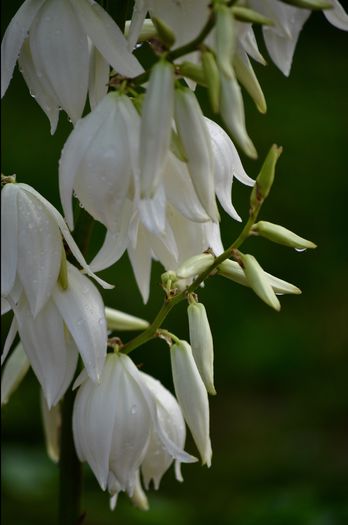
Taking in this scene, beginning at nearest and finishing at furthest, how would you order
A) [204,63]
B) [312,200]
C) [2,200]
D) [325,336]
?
[204,63]
[2,200]
[325,336]
[312,200]

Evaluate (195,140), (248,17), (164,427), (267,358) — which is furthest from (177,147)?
(267,358)

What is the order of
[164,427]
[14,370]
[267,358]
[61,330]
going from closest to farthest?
[61,330]
[164,427]
[14,370]
[267,358]

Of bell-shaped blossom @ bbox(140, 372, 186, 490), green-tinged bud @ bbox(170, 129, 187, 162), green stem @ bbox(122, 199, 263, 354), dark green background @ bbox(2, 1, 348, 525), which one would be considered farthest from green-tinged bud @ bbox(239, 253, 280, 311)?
dark green background @ bbox(2, 1, 348, 525)

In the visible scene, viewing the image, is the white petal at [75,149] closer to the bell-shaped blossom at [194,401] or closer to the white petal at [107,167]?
the white petal at [107,167]

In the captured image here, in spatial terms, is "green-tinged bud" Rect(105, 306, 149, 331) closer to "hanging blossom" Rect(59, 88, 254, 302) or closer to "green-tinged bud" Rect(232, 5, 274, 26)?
"hanging blossom" Rect(59, 88, 254, 302)

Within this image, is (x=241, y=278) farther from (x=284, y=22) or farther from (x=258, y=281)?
(x=284, y=22)

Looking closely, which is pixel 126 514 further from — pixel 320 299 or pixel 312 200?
pixel 312 200

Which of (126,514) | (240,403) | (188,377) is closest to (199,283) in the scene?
(188,377)
